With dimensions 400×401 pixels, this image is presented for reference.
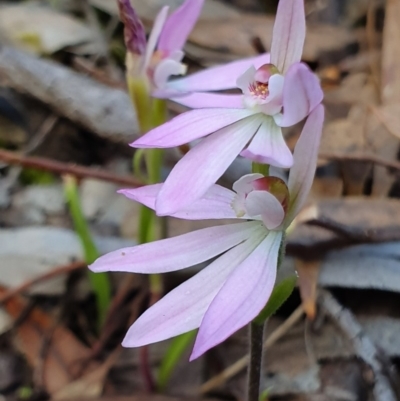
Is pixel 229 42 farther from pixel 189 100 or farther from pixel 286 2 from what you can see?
pixel 286 2

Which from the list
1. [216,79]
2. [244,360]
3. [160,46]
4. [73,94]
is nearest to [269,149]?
[216,79]

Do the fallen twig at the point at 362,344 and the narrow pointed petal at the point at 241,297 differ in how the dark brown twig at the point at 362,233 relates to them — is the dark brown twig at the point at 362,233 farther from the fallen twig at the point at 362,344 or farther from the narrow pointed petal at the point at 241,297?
the narrow pointed petal at the point at 241,297

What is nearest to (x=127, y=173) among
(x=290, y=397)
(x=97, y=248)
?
(x=97, y=248)

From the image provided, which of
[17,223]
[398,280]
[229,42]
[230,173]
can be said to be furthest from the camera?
[229,42]

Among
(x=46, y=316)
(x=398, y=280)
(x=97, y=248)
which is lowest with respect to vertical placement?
(x=46, y=316)

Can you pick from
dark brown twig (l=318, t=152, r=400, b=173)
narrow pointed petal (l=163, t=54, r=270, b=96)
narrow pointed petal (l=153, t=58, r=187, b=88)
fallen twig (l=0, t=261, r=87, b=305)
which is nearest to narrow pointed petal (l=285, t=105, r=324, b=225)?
narrow pointed petal (l=163, t=54, r=270, b=96)

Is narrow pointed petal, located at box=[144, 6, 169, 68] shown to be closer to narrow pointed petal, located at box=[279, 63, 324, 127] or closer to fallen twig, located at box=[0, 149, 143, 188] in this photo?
fallen twig, located at box=[0, 149, 143, 188]
